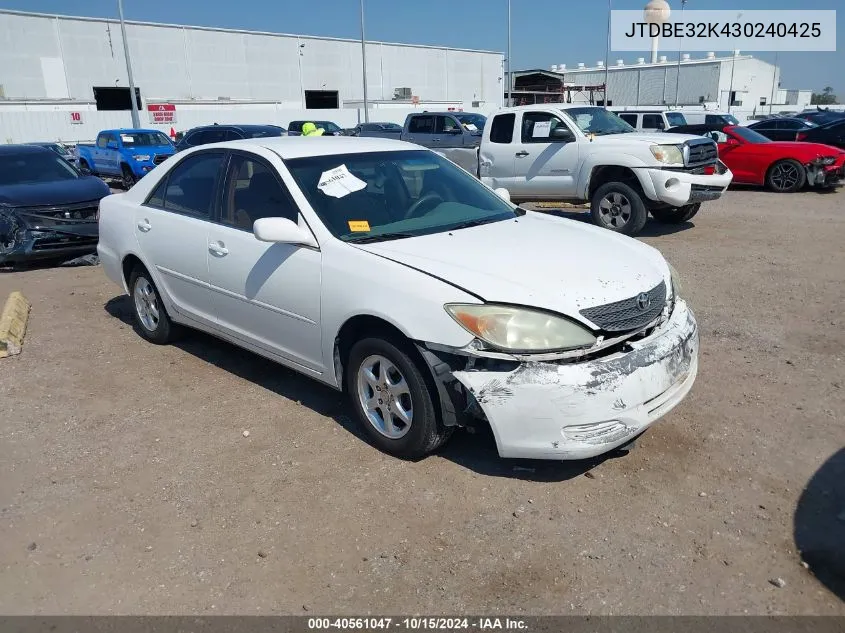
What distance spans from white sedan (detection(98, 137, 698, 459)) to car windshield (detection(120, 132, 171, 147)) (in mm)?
15228

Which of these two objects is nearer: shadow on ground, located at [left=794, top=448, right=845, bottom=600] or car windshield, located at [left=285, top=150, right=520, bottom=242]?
shadow on ground, located at [left=794, top=448, right=845, bottom=600]

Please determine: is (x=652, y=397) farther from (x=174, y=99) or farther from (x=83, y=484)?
(x=174, y=99)

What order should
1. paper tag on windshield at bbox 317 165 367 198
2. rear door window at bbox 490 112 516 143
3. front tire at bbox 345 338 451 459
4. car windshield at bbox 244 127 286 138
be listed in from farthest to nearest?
car windshield at bbox 244 127 286 138 < rear door window at bbox 490 112 516 143 < paper tag on windshield at bbox 317 165 367 198 < front tire at bbox 345 338 451 459

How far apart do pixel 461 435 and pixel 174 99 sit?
147ft

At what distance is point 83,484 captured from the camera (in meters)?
3.65

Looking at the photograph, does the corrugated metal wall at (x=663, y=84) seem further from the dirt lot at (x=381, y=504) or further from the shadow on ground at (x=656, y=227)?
the dirt lot at (x=381, y=504)

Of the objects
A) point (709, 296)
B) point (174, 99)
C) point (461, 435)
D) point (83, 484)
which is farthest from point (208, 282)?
point (174, 99)

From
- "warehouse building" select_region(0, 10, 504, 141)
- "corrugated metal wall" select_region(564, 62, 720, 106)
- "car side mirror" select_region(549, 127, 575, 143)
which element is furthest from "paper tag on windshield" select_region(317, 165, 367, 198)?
"corrugated metal wall" select_region(564, 62, 720, 106)

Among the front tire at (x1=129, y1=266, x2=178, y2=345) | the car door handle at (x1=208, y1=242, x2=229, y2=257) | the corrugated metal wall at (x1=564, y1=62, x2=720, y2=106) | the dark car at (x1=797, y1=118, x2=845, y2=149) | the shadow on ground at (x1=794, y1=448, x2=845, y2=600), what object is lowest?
the shadow on ground at (x1=794, y1=448, x2=845, y2=600)

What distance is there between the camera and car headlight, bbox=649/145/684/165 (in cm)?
937

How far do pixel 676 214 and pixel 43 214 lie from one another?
9176 millimetres

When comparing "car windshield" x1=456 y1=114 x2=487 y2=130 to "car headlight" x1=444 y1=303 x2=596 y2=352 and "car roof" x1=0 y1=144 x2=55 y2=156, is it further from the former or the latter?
"car headlight" x1=444 y1=303 x2=596 y2=352

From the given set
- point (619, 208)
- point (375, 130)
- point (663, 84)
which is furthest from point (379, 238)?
point (663, 84)

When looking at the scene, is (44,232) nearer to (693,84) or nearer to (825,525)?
(825,525)
